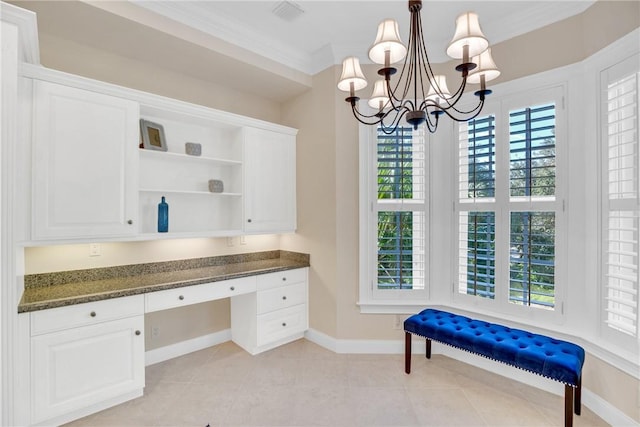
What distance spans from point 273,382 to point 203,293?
935 mm

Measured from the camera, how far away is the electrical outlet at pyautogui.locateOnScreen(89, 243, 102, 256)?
8.18ft

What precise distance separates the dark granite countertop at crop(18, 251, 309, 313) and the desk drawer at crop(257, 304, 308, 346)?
1.47ft

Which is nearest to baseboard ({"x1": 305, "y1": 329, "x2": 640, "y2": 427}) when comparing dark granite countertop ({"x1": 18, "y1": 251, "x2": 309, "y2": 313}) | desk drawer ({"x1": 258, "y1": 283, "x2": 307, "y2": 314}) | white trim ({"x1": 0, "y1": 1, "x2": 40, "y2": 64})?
desk drawer ({"x1": 258, "y1": 283, "x2": 307, "y2": 314})

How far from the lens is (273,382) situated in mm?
2547

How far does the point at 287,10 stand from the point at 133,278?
100 inches

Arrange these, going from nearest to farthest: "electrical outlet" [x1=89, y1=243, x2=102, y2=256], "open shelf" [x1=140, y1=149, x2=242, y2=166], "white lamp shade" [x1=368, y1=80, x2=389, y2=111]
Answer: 1. "white lamp shade" [x1=368, y1=80, x2=389, y2=111]
2. "electrical outlet" [x1=89, y1=243, x2=102, y2=256]
3. "open shelf" [x1=140, y1=149, x2=242, y2=166]

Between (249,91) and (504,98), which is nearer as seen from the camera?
(504,98)

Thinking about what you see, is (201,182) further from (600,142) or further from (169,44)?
(600,142)

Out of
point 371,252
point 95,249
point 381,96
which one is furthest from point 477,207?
point 95,249

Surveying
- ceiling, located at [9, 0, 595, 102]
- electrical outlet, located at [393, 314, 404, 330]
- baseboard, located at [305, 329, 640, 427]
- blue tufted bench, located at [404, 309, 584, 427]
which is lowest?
baseboard, located at [305, 329, 640, 427]

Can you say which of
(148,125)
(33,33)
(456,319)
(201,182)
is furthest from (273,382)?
(33,33)

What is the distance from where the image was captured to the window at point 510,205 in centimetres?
243

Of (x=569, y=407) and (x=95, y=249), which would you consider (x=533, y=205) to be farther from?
(x=95, y=249)

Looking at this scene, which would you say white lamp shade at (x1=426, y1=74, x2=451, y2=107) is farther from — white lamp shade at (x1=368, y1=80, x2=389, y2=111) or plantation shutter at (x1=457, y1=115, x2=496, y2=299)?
plantation shutter at (x1=457, y1=115, x2=496, y2=299)
